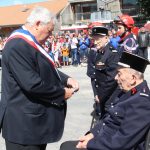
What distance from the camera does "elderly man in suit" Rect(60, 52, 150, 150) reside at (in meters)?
3.73

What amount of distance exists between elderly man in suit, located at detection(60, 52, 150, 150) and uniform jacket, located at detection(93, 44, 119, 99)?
202cm

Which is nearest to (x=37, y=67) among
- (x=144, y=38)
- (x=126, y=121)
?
(x=126, y=121)

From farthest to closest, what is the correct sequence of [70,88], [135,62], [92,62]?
[92,62]
[70,88]
[135,62]

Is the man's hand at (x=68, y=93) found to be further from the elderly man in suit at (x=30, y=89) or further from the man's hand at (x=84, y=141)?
the man's hand at (x=84, y=141)

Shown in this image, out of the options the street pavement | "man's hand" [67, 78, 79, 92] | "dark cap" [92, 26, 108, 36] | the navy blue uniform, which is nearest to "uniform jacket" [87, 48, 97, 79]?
the navy blue uniform

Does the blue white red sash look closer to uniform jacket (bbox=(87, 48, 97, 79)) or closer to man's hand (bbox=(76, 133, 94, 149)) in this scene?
man's hand (bbox=(76, 133, 94, 149))

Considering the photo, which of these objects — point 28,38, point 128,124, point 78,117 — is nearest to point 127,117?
point 128,124

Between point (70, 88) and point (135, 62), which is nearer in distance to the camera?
point (135, 62)

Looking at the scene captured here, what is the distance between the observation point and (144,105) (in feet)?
12.3

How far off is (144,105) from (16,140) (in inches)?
44.4

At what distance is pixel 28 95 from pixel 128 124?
87cm

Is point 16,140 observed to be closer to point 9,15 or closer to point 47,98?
point 47,98

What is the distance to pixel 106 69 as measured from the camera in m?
6.34

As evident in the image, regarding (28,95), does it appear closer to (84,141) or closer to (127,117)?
(84,141)
